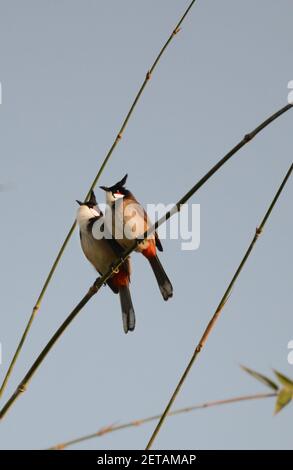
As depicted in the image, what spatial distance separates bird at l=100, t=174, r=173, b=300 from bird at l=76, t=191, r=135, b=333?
0.18 meters

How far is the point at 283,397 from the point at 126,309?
4.17 metres

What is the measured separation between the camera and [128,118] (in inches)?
72.3

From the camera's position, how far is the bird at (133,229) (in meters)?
4.63

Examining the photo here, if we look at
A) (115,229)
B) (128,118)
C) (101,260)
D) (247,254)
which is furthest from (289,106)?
(101,260)

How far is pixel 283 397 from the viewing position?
92 centimetres

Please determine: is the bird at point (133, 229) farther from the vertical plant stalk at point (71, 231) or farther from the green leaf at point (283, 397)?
the green leaf at point (283, 397)

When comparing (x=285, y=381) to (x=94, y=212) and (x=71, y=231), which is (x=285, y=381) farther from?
(x=94, y=212)

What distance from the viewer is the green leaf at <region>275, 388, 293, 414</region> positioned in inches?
35.6

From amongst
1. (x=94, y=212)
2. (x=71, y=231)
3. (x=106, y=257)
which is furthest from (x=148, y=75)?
(x=94, y=212)

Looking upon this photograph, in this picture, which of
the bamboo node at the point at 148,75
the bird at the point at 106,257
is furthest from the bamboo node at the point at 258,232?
the bird at the point at 106,257

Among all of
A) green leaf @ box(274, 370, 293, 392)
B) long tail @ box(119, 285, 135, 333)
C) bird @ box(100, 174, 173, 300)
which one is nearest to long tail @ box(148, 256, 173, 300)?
bird @ box(100, 174, 173, 300)

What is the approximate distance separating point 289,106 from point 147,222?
11.9 ft

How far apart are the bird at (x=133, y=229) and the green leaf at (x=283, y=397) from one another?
11.8 ft

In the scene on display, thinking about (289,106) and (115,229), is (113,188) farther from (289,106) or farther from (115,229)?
(289,106)
